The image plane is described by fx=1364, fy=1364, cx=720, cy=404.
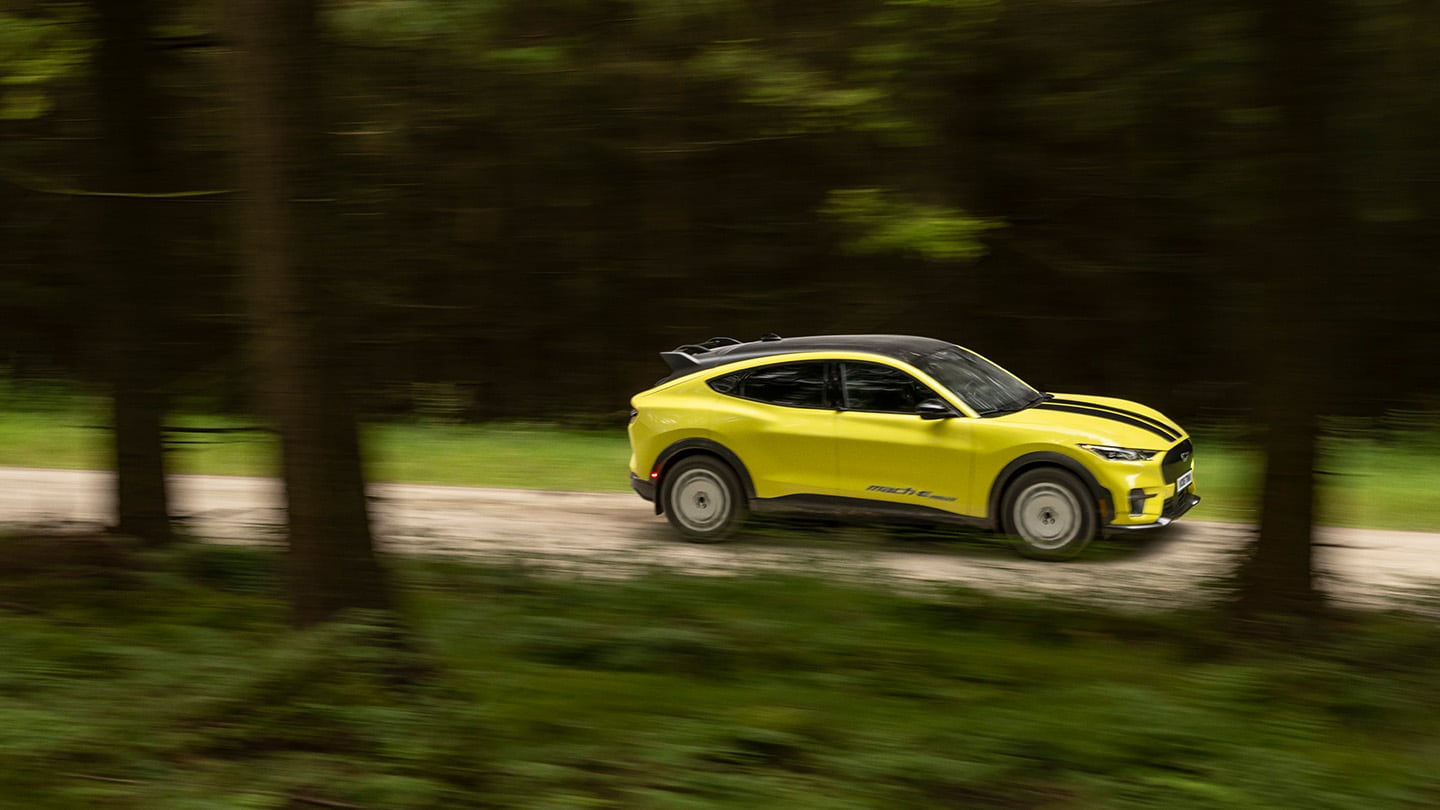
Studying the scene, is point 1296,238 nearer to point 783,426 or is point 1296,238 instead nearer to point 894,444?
point 894,444

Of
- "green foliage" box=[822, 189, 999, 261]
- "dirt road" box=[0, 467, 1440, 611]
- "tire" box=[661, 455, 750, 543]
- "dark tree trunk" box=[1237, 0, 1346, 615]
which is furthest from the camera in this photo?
"green foliage" box=[822, 189, 999, 261]

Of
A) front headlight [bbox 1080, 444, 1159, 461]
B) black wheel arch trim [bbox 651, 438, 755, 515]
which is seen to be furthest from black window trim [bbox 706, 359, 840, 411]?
front headlight [bbox 1080, 444, 1159, 461]

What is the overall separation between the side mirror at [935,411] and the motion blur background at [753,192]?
7.42 feet

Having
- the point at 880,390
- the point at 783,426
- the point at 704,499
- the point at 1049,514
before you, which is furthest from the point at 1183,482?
the point at 704,499

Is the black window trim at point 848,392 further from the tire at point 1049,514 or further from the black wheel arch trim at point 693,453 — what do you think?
the black wheel arch trim at point 693,453

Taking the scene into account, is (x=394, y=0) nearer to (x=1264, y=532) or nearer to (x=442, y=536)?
(x=442, y=536)

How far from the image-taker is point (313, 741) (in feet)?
17.5

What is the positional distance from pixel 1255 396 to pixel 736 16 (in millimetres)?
6337

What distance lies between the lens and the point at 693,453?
11.0 metres

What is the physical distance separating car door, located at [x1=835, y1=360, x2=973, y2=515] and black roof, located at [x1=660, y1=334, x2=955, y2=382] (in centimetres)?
28

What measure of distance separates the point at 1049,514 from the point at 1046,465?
0.37 metres

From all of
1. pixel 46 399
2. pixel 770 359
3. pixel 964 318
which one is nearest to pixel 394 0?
pixel 770 359

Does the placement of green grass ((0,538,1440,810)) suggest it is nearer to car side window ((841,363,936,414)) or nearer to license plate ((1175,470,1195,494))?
license plate ((1175,470,1195,494))

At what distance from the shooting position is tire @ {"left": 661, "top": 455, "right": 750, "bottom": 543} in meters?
10.9
